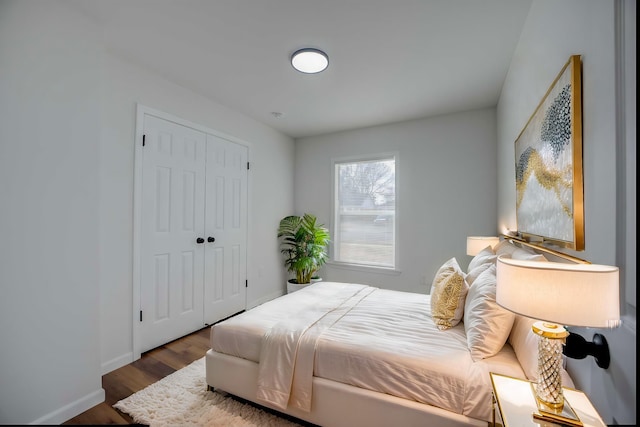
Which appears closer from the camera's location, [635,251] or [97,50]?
[635,251]

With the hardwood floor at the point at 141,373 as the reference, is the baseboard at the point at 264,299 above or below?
above

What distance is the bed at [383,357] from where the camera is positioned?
1.29 meters

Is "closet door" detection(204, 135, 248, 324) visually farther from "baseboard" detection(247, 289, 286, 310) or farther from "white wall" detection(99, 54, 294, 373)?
"white wall" detection(99, 54, 294, 373)

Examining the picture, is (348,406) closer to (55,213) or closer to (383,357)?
(383,357)

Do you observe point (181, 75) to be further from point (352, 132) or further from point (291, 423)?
point (291, 423)

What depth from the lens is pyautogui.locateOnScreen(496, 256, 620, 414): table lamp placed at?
68 centimetres

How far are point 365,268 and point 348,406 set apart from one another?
2.59 meters

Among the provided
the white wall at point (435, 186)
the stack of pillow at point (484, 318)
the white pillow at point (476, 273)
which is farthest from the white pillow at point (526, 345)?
the white wall at point (435, 186)

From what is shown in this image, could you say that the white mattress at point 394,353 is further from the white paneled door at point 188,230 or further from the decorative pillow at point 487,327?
the white paneled door at point 188,230

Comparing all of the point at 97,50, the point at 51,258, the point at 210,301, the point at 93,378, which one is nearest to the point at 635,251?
the point at 51,258

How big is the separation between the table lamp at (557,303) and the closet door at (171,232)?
2.70 metres

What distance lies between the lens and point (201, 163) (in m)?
2.95

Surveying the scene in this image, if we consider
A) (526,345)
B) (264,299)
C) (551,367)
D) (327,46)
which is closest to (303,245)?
(264,299)

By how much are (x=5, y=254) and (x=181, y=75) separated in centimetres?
193
